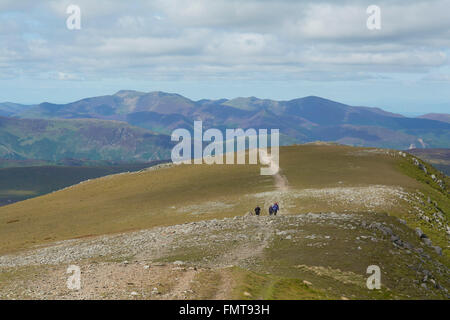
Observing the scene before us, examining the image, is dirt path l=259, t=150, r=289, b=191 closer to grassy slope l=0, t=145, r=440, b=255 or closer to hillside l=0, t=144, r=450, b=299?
hillside l=0, t=144, r=450, b=299

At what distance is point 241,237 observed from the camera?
4341 centimetres

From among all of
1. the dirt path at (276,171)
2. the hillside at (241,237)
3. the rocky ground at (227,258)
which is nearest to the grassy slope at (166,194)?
the hillside at (241,237)

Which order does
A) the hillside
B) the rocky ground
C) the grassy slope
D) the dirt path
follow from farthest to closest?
the dirt path, the grassy slope, the hillside, the rocky ground

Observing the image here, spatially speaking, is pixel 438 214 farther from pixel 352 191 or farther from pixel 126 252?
pixel 126 252

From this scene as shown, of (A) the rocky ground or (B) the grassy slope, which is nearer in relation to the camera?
(A) the rocky ground

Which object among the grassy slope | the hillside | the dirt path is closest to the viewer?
the hillside

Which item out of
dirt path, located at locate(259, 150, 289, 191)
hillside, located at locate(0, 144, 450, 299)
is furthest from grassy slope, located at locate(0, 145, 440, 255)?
dirt path, located at locate(259, 150, 289, 191)

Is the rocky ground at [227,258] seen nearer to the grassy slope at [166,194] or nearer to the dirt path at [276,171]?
the grassy slope at [166,194]

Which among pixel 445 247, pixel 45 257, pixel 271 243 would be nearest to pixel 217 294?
pixel 271 243

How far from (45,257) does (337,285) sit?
32848mm

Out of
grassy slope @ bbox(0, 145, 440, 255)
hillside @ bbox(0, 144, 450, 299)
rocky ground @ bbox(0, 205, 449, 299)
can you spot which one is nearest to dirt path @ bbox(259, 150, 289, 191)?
hillside @ bbox(0, 144, 450, 299)

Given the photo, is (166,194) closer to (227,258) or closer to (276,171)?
(276,171)

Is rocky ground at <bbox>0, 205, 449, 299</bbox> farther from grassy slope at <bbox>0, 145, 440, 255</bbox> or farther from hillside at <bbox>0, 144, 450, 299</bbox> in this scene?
grassy slope at <bbox>0, 145, 440, 255</bbox>

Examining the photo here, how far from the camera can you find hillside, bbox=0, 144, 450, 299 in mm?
26391
